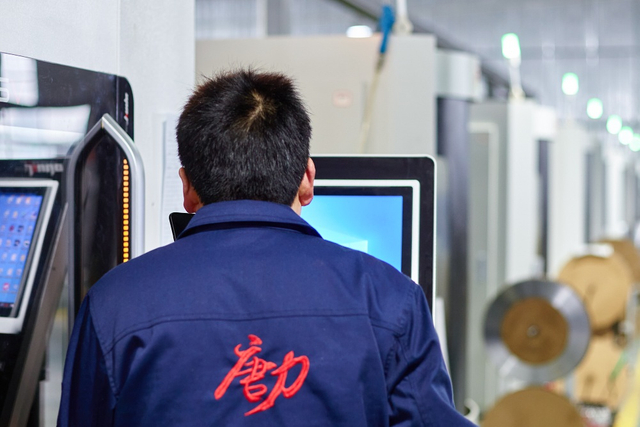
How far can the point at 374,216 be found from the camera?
1.45 meters

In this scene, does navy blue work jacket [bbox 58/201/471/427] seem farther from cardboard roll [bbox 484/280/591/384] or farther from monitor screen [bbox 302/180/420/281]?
cardboard roll [bbox 484/280/591/384]

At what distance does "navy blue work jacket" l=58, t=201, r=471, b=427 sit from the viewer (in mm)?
882

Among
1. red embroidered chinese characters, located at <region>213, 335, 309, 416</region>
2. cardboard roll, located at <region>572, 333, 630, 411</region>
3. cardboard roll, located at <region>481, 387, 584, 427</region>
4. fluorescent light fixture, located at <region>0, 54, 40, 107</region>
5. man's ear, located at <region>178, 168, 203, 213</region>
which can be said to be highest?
fluorescent light fixture, located at <region>0, 54, 40, 107</region>

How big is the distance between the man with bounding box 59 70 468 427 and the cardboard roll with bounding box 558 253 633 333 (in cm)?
364

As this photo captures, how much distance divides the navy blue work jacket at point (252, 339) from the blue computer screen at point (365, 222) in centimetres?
48

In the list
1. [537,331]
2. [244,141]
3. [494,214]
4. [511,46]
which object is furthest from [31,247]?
[511,46]

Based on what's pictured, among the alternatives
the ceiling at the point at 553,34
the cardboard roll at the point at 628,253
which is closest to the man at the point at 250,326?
the cardboard roll at the point at 628,253

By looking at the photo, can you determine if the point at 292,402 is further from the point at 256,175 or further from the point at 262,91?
the point at 262,91

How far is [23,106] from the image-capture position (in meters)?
1.21

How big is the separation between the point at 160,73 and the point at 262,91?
72 centimetres

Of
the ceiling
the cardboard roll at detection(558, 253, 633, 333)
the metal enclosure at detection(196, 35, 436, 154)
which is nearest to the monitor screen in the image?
the metal enclosure at detection(196, 35, 436, 154)

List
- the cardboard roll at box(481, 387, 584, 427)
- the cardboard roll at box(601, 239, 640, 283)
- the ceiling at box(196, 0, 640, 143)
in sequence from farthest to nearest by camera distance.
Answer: the ceiling at box(196, 0, 640, 143) < the cardboard roll at box(601, 239, 640, 283) < the cardboard roll at box(481, 387, 584, 427)

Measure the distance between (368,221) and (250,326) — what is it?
1.95ft

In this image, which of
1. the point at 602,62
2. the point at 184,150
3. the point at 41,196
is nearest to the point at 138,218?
the point at 41,196
